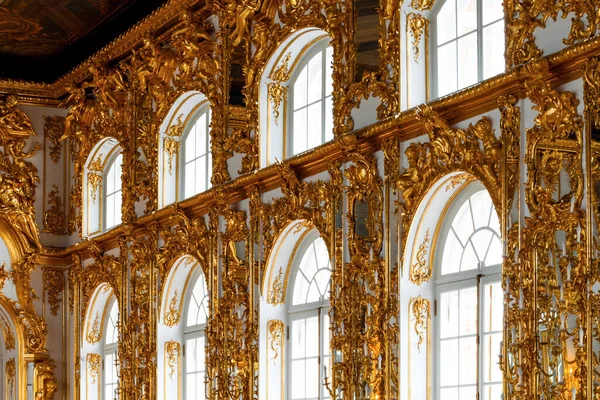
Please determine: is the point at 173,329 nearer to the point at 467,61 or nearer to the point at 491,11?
the point at 467,61

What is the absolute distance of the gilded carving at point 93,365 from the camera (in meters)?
18.5

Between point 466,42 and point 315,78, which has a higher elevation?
point 315,78

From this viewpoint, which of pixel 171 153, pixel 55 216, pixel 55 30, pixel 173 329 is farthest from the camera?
pixel 55 216

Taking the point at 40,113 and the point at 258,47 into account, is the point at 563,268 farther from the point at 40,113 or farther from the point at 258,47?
the point at 40,113

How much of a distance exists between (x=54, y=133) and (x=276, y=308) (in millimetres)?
7724

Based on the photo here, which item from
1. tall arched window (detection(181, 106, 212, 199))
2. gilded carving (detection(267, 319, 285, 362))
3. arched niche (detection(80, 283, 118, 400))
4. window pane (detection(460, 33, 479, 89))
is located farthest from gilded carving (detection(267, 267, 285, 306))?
arched niche (detection(80, 283, 118, 400))

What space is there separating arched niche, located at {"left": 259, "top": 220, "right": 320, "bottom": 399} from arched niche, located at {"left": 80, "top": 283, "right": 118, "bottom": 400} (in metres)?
5.66

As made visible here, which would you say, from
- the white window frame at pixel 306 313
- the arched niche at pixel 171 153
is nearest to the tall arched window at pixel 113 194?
the arched niche at pixel 171 153

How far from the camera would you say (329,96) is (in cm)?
1240

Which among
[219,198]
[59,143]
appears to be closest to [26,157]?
[59,143]

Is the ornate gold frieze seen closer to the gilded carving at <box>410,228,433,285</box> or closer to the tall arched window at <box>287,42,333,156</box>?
the tall arched window at <box>287,42,333,156</box>

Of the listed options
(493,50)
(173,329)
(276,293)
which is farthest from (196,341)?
(493,50)

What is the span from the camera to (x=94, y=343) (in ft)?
61.0

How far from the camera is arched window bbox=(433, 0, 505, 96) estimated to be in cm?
991
